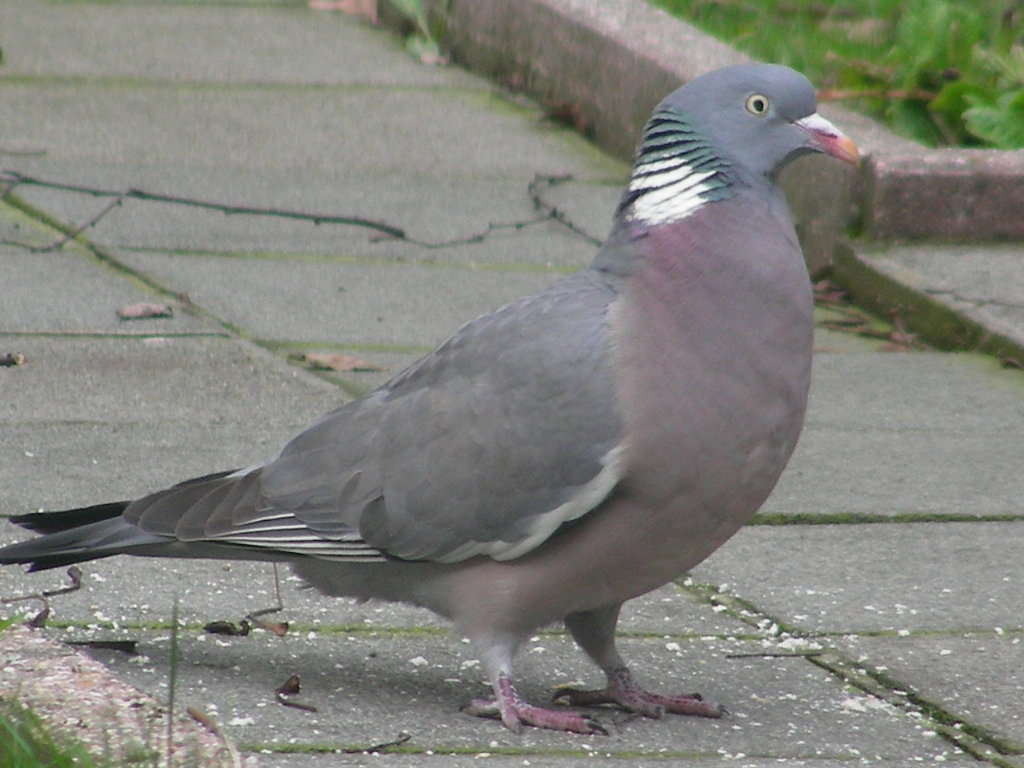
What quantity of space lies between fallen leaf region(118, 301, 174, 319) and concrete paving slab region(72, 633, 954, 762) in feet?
6.53

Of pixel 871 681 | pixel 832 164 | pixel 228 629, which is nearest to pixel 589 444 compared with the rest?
pixel 871 681

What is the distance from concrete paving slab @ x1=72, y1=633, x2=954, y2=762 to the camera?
120 inches

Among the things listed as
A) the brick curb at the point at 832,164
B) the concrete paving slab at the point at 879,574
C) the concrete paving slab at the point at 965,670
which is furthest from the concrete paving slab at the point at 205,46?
the concrete paving slab at the point at 965,670

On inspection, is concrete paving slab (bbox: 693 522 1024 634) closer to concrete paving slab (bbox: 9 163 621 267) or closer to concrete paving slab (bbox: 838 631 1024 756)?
concrete paving slab (bbox: 838 631 1024 756)

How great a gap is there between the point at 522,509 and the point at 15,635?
0.89 m

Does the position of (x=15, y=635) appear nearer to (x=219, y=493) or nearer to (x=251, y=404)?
(x=219, y=493)

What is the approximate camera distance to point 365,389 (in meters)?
4.78

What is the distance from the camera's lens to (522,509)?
10.4 ft

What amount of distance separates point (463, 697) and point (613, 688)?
0.27 meters

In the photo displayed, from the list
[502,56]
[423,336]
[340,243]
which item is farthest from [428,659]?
[502,56]

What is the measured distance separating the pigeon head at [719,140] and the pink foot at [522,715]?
2.84 feet

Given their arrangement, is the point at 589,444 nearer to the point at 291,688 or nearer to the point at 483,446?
the point at 483,446

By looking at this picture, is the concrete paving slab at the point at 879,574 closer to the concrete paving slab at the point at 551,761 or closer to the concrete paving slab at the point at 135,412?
the concrete paving slab at the point at 551,761

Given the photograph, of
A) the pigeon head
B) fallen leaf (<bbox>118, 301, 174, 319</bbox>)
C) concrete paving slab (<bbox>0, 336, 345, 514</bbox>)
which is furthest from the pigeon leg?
fallen leaf (<bbox>118, 301, 174, 319</bbox>)
